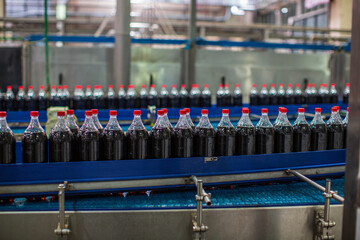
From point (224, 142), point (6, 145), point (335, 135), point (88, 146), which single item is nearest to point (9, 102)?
point (6, 145)

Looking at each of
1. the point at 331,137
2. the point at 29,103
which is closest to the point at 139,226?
the point at 331,137

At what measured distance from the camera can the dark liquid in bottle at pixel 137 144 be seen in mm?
1721

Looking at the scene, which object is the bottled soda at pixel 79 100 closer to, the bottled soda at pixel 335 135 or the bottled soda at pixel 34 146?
the bottled soda at pixel 34 146

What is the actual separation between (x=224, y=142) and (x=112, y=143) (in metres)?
0.53

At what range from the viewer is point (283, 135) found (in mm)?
1908

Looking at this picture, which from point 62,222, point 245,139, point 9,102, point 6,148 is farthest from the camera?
point 9,102

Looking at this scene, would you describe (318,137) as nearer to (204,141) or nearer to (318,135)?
(318,135)

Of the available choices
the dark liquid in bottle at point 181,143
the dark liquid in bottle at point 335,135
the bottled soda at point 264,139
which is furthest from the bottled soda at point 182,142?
the dark liquid in bottle at point 335,135

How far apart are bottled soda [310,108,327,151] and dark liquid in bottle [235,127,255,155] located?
357 mm

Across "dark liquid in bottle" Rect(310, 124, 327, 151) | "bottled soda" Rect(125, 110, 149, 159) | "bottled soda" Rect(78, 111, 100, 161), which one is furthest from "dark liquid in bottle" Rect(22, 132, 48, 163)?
"dark liquid in bottle" Rect(310, 124, 327, 151)

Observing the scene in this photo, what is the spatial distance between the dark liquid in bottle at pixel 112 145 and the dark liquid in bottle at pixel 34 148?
9.9 inches

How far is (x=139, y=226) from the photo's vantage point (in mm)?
1564

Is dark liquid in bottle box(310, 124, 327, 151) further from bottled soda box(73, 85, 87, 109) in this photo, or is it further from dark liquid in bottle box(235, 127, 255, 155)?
bottled soda box(73, 85, 87, 109)

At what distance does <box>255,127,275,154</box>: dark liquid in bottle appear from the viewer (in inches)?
A: 73.7
